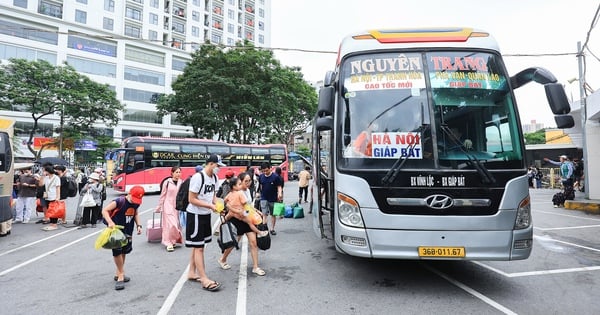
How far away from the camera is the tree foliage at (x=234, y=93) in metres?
22.6

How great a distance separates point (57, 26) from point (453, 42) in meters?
44.0

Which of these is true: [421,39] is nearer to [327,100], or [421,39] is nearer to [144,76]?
[327,100]

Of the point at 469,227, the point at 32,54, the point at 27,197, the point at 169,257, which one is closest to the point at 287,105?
the point at 27,197

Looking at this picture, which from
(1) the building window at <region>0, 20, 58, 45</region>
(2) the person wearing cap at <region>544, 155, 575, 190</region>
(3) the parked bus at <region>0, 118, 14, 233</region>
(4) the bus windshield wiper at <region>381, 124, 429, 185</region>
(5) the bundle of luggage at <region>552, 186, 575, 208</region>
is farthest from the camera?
(1) the building window at <region>0, 20, 58, 45</region>

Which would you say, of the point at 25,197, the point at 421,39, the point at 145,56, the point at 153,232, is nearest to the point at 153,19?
the point at 145,56

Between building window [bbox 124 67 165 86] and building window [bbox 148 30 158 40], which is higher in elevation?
building window [bbox 148 30 158 40]

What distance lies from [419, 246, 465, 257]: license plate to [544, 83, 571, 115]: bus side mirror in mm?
2125

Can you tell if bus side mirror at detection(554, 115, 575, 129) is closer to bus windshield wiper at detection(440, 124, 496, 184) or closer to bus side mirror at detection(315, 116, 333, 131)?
bus windshield wiper at detection(440, 124, 496, 184)

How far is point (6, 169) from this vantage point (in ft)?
22.8

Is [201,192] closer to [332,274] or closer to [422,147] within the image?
[332,274]

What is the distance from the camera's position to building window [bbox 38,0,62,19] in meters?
32.9

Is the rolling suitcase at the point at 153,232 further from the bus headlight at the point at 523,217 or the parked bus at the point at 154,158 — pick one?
the parked bus at the point at 154,158

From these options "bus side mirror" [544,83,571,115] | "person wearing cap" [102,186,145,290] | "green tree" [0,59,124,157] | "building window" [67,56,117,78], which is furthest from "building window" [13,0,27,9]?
"bus side mirror" [544,83,571,115]

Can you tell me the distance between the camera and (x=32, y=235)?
718 cm
